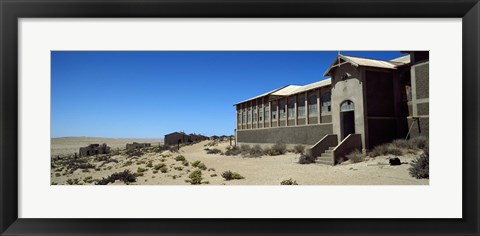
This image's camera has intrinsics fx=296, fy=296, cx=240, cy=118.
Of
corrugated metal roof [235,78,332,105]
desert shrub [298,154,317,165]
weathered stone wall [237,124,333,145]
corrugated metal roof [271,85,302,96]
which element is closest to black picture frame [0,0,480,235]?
desert shrub [298,154,317,165]

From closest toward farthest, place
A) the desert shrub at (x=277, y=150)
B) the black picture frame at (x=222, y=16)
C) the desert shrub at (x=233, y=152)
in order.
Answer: the black picture frame at (x=222, y=16), the desert shrub at (x=277, y=150), the desert shrub at (x=233, y=152)

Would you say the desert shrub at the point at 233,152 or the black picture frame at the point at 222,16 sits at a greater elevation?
Answer: the black picture frame at the point at 222,16

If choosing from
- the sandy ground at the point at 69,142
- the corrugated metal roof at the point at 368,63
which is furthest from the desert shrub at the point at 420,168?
the sandy ground at the point at 69,142

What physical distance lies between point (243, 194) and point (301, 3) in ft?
11.1

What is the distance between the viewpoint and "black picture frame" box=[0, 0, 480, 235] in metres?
4.79

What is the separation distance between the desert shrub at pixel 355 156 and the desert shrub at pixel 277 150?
596 centimetres

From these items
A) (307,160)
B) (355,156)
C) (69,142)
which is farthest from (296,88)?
(69,142)

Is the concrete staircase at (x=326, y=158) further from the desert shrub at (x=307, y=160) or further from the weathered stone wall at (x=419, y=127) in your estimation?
the weathered stone wall at (x=419, y=127)

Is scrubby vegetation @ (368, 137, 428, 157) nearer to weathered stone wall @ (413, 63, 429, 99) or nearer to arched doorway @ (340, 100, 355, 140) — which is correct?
arched doorway @ (340, 100, 355, 140)

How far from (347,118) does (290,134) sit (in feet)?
17.7

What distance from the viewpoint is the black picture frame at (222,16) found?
4.79 meters

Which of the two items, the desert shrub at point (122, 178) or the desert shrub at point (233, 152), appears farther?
the desert shrub at point (233, 152)

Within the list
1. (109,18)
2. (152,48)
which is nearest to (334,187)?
(152,48)

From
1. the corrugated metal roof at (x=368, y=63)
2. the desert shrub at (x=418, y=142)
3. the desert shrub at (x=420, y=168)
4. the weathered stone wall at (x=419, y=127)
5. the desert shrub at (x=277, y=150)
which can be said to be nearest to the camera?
the desert shrub at (x=420, y=168)
